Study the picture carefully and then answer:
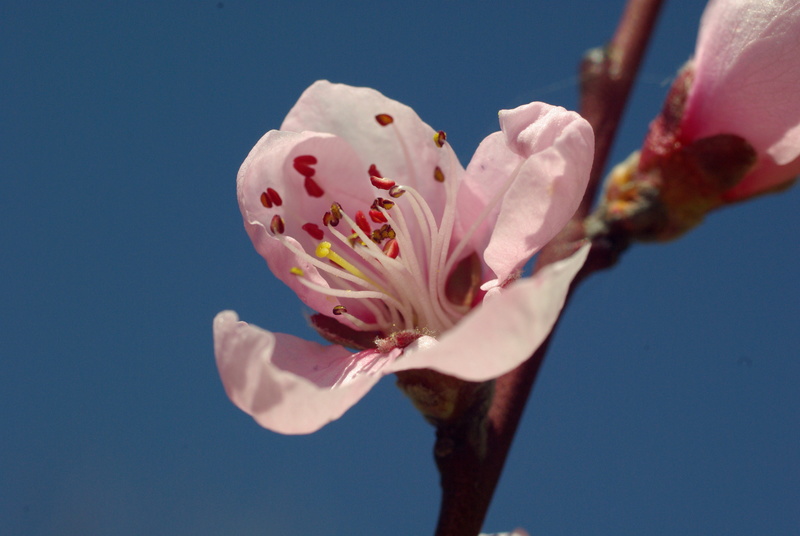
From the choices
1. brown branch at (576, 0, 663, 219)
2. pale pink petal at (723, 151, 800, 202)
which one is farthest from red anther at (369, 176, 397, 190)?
pale pink petal at (723, 151, 800, 202)

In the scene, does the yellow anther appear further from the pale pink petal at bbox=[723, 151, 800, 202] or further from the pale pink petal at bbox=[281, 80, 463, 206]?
the pale pink petal at bbox=[723, 151, 800, 202]

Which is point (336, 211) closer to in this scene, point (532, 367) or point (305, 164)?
point (305, 164)

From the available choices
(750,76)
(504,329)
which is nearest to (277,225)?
(504,329)

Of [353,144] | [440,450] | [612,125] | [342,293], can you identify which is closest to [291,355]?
[342,293]

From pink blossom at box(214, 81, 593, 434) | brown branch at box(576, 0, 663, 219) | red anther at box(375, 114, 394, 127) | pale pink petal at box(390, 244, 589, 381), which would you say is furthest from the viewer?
brown branch at box(576, 0, 663, 219)

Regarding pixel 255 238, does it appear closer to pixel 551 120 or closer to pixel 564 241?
pixel 551 120

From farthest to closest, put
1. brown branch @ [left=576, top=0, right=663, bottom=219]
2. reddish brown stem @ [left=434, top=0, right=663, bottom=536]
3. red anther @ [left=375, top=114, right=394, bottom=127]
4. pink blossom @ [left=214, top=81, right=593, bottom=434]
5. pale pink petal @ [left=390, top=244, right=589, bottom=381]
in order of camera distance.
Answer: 1. brown branch @ [left=576, top=0, right=663, bottom=219]
2. red anther @ [left=375, top=114, right=394, bottom=127]
3. reddish brown stem @ [left=434, top=0, right=663, bottom=536]
4. pink blossom @ [left=214, top=81, right=593, bottom=434]
5. pale pink petal @ [left=390, top=244, right=589, bottom=381]
